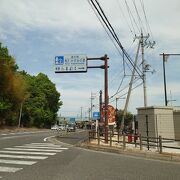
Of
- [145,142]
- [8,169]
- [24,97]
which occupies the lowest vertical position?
[8,169]

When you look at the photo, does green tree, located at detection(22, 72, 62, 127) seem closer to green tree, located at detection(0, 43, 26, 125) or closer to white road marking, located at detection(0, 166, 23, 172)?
green tree, located at detection(0, 43, 26, 125)

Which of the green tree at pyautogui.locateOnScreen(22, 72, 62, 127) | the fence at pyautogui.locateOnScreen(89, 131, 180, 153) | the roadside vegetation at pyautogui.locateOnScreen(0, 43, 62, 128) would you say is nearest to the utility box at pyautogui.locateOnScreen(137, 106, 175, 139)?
the fence at pyautogui.locateOnScreen(89, 131, 180, 153)

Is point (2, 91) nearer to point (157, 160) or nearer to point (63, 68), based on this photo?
point (63, 68)

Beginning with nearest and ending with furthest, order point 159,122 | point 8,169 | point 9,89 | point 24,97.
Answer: point 8,169 < point 159,122 < point 9,89 < point 24,97

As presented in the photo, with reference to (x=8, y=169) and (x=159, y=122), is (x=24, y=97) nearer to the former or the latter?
(x=159, y=122)

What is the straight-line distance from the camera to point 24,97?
7319cm

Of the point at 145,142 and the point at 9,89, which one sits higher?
the point at 9,89

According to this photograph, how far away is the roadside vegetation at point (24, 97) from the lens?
203 feet

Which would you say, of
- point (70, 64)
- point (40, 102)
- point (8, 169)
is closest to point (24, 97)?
point (40, 102)

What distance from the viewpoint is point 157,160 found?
Result: 54.5 feet

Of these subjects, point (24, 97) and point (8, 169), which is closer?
point (8, 169)

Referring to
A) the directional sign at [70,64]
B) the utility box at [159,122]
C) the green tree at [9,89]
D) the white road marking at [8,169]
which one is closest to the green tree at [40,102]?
Answer: the green tree at [9,89]

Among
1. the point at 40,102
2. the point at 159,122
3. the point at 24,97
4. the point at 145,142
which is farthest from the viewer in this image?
the point at 40,102

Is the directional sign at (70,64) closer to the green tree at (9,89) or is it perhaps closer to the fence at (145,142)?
the fence at (145,142)
